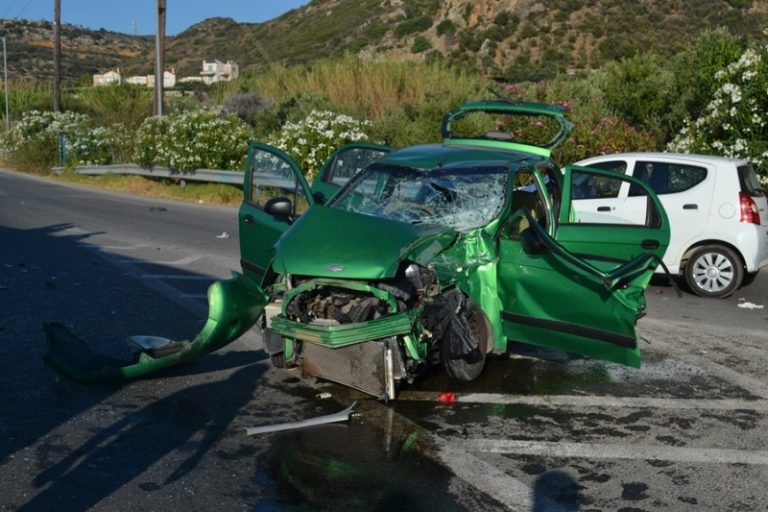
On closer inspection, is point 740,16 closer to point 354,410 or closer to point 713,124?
point 713,124

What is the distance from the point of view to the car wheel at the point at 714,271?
10.8m

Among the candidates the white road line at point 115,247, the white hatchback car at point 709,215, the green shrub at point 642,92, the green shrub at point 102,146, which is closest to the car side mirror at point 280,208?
the white hatchback car at point 709,215

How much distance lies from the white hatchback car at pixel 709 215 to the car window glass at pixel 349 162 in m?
3.77

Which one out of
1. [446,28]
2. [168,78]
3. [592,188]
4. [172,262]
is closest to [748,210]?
[592,188]

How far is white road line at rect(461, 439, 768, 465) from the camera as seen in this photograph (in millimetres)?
5309

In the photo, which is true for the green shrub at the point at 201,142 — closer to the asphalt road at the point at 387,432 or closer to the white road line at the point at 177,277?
the white road line at the point at 177,277

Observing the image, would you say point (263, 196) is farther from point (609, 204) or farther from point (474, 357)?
point (609, 204)

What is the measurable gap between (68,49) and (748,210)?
116m

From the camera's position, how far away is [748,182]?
11.0 meters

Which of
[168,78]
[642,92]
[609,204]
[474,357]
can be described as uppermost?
[168,78]

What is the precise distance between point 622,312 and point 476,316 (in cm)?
100

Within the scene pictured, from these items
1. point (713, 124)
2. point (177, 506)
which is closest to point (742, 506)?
point (177, 506)

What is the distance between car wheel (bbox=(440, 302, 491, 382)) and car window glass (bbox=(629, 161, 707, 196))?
16.8 feet

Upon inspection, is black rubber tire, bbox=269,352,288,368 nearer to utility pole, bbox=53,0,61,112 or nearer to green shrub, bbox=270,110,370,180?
green shrub, bbox=270,110,370,180
